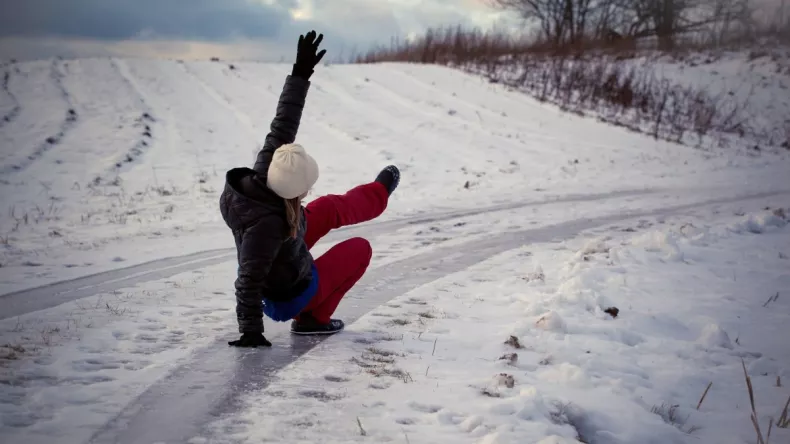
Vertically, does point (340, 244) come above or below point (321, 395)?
above

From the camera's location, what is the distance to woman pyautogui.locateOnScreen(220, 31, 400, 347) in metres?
2.91

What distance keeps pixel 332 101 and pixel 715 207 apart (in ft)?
34.3

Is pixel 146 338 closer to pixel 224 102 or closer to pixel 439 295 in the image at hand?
pixel 439 295

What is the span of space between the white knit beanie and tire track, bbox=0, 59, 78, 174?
9004 millimetres

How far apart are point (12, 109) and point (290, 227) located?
1285cm

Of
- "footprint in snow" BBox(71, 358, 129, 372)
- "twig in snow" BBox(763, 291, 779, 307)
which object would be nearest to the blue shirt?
"footprint in snow" BBox(71, 358, 129, 372)

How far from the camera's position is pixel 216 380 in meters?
2.80

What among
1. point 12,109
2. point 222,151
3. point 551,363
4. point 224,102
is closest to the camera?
point 551,363

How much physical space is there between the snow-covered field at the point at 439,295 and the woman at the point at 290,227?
0.24m

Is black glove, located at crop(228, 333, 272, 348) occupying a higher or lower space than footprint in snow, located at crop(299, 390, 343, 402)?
higher

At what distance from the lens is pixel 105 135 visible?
39.1ft

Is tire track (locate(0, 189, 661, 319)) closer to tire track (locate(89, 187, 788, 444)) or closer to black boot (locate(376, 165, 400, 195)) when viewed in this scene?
tire track (locate(89, 187, 788, 444))

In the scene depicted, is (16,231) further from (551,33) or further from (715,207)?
(551,33)

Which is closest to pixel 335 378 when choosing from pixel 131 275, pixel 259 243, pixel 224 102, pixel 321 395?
pixel 321 395
